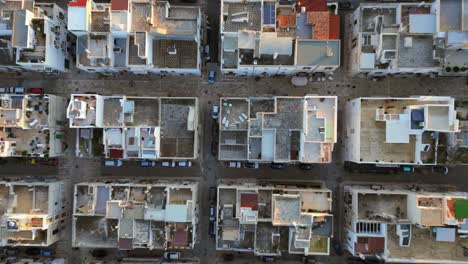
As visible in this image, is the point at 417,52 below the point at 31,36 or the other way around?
below

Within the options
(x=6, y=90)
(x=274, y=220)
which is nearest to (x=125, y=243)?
(x=274, y=220)

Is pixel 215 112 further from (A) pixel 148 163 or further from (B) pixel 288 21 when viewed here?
(B) pixel 288 21

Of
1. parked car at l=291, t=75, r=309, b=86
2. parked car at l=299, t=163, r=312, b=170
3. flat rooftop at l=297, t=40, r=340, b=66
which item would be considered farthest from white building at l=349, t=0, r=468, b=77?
parked car at l=299, t=163, r=312, b=170

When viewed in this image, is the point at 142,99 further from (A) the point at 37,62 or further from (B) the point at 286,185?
(B) the point at 286,185

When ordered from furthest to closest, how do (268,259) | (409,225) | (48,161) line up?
(48,161), (268,259), (409,225)

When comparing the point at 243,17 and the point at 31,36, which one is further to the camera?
the point at 31,36

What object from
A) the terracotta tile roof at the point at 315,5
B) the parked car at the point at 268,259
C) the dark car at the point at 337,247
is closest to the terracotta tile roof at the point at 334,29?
the terracotta tile roof at the point at 315,5

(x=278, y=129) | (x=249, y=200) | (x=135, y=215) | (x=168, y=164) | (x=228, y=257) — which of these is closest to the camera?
(x=135, y=215)

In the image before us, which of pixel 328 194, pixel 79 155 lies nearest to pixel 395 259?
pixel 328 194
